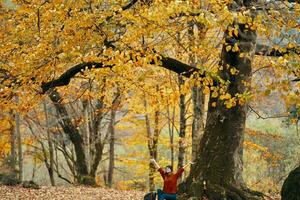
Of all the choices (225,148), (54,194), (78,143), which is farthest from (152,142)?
(225,148)

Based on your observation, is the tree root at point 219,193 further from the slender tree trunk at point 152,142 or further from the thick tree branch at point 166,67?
the slender tree trunk at point 152,142

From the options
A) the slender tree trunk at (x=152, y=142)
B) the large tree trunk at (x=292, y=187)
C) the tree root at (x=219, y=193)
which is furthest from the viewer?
the slender tree trunk at (x=152, y=142)

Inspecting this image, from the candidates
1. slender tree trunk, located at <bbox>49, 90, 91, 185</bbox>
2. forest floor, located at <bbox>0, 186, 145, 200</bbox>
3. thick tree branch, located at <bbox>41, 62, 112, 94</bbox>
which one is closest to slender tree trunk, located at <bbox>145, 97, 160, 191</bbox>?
slender tree trunk, located at <bbox>49, 90, 91, 185</bbox>

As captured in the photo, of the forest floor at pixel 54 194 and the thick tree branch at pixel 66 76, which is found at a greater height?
the thick tree branch at pixel 66 76

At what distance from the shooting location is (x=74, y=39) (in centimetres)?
1097

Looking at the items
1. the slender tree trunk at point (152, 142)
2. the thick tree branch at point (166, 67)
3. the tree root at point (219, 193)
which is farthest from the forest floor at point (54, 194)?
the slender tree trunk at point (152, 142)

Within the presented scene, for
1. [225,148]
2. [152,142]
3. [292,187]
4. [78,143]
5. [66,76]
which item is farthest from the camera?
[152,142]

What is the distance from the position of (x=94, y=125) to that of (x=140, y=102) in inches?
130

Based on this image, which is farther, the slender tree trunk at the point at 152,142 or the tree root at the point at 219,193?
the slender tree trunk at the point at 152,142

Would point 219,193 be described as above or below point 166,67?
below

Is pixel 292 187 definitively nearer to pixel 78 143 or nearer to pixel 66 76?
pixel 66 76

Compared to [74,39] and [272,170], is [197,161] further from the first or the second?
[272,170]

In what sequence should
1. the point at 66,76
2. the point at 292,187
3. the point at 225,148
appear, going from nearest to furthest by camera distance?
1. the point at 292,187
2. the point at 225,148
3. the point at 66,76

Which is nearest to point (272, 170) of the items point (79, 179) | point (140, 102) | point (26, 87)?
point (140, 102)
